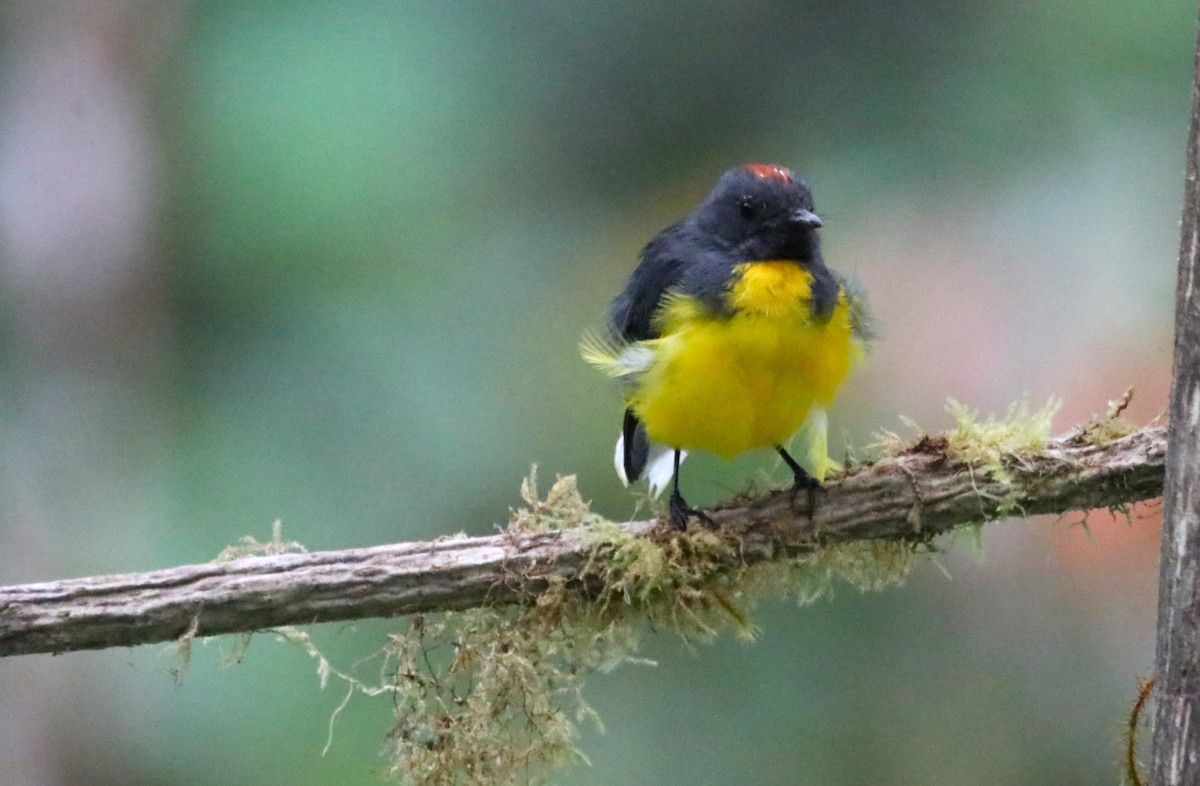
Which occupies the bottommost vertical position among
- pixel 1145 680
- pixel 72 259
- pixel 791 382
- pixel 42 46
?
pixel 1145 680

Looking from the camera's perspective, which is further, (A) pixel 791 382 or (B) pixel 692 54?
(B) pixel 692 54

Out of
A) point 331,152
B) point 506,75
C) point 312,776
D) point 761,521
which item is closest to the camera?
point 761,521

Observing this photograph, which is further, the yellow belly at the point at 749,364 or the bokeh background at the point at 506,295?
the bokeh background at the point at 506,295

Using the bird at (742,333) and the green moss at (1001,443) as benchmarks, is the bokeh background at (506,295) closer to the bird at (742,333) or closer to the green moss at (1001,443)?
the bird at (742,333)

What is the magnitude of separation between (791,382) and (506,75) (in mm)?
2473

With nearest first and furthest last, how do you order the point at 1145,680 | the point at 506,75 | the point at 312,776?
the point at 1145,680 < the point at 312,776 < the point at 506,75

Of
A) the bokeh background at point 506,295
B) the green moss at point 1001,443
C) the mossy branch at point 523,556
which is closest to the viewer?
the mossy branch at point 523,556

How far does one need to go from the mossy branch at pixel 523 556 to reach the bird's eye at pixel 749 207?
727 millimetres

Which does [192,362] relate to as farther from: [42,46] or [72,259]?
[42,46]

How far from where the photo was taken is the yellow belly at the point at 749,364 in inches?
113

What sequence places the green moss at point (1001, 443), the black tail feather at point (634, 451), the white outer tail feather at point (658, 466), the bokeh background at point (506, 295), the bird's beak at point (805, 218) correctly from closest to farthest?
the green moss at point (1001, 443), the bird's beak at point (805, 218), the white outer tail feather at point (658, 466), the black tail feather at point (634, 451), the bokeh background at point (506, 295)

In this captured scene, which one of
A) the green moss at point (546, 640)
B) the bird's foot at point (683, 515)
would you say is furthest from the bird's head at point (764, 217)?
the green moss at point (546, 640)

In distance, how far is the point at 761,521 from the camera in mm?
2844

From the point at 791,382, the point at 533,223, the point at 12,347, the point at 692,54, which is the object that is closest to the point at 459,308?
the point at 533,223
